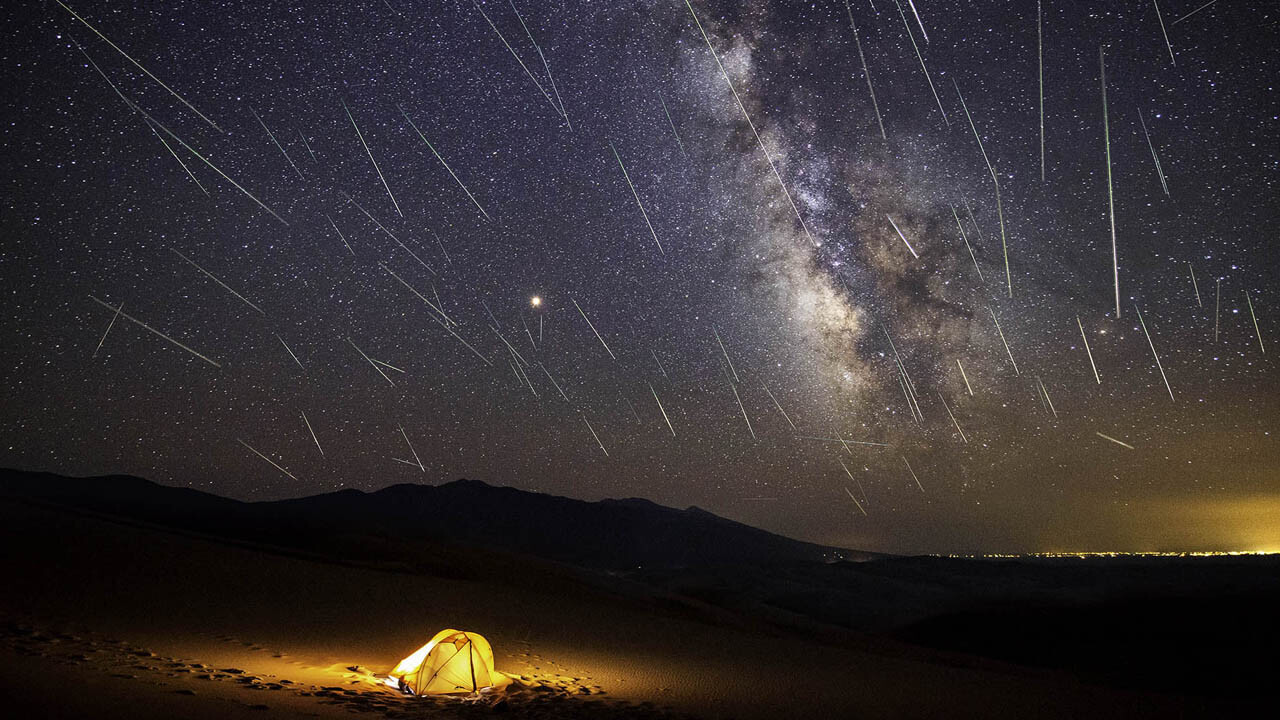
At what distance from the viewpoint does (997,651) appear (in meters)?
28.0

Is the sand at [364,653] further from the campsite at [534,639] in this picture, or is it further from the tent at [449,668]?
the tent at [449,668]

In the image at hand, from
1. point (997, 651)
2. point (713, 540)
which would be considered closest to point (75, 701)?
point (997, 651)

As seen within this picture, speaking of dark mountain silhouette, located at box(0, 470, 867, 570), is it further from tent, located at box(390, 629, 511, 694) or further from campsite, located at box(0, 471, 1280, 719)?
tent, located at box(390, 629, 511, 694)

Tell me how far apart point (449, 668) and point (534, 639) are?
5.34 meters

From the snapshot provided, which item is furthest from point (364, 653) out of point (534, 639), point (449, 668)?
point (534, 639)

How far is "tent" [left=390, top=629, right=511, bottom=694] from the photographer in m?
10.5

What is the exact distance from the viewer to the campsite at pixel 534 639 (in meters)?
9.62

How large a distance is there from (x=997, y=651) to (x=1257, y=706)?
1403 centimetres

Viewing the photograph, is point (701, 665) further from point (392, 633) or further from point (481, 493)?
point (481, 493)

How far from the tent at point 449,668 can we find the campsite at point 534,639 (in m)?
0.16

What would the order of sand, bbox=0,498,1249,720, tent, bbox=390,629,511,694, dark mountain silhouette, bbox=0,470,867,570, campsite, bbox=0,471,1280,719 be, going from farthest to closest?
dark mountain silhouette, bbox=0,470,867,570 < tent, bbox=390,629,511,694 < campsite, bbox=0,471,1280,719 < sand, bbox=0,498,1249,720

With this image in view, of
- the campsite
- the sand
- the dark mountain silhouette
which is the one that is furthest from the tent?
the dark mountain silhouette

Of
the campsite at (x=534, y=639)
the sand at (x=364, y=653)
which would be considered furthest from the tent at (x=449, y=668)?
the sand at (x=364, y=653)

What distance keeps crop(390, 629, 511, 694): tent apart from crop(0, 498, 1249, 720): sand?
512 millimetres
